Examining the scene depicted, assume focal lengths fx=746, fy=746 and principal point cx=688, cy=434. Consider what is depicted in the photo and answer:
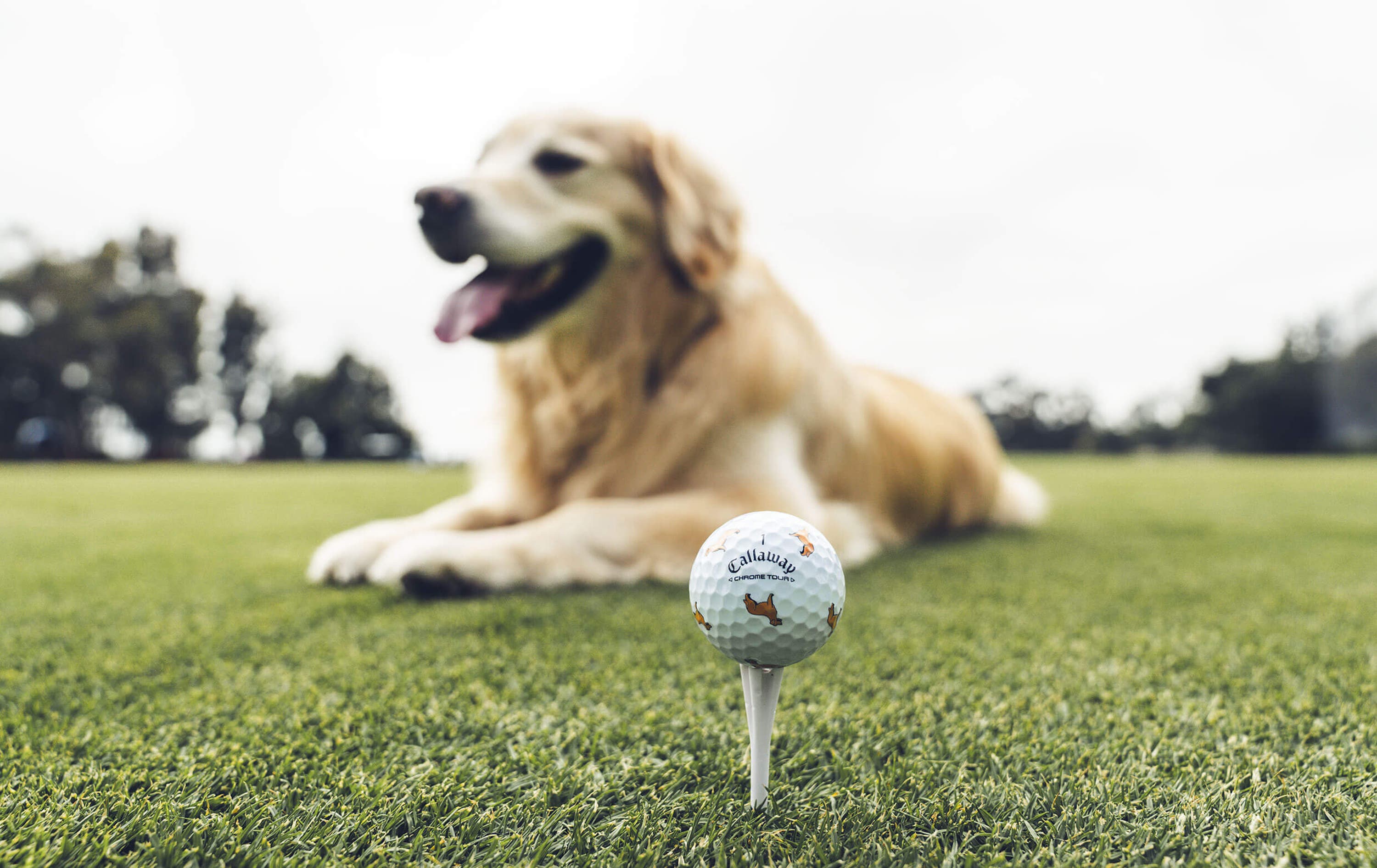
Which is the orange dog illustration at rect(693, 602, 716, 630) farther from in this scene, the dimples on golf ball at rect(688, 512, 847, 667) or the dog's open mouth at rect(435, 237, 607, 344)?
the dog's open mouth at rect(435, 237, 607, 344)

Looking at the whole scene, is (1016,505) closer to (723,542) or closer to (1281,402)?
(723,542)

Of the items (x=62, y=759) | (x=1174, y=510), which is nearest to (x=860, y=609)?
(x=62, y=759)

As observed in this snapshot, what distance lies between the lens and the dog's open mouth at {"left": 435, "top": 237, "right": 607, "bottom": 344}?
2.51 meters

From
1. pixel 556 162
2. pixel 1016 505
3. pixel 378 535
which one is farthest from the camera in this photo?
pixel 1016 505

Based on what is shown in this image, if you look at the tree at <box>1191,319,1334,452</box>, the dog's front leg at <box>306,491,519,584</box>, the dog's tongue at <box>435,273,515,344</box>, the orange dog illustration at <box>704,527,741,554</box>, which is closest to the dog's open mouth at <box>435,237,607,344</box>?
the dog's tongue at <box>435,273,515,344</box>

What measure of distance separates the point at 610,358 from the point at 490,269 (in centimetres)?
52

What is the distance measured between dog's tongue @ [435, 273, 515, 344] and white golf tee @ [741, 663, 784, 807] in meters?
1.89

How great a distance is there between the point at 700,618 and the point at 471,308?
1846 mm

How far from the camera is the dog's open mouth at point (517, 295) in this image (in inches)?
98.9

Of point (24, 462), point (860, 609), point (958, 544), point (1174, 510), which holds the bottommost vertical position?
point (24, 462)

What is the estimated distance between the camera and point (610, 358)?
270cm

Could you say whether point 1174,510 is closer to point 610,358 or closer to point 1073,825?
point 610,358

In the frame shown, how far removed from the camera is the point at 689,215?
2717 millimetres

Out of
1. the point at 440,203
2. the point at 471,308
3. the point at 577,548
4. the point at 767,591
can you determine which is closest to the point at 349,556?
the point at 577,548
